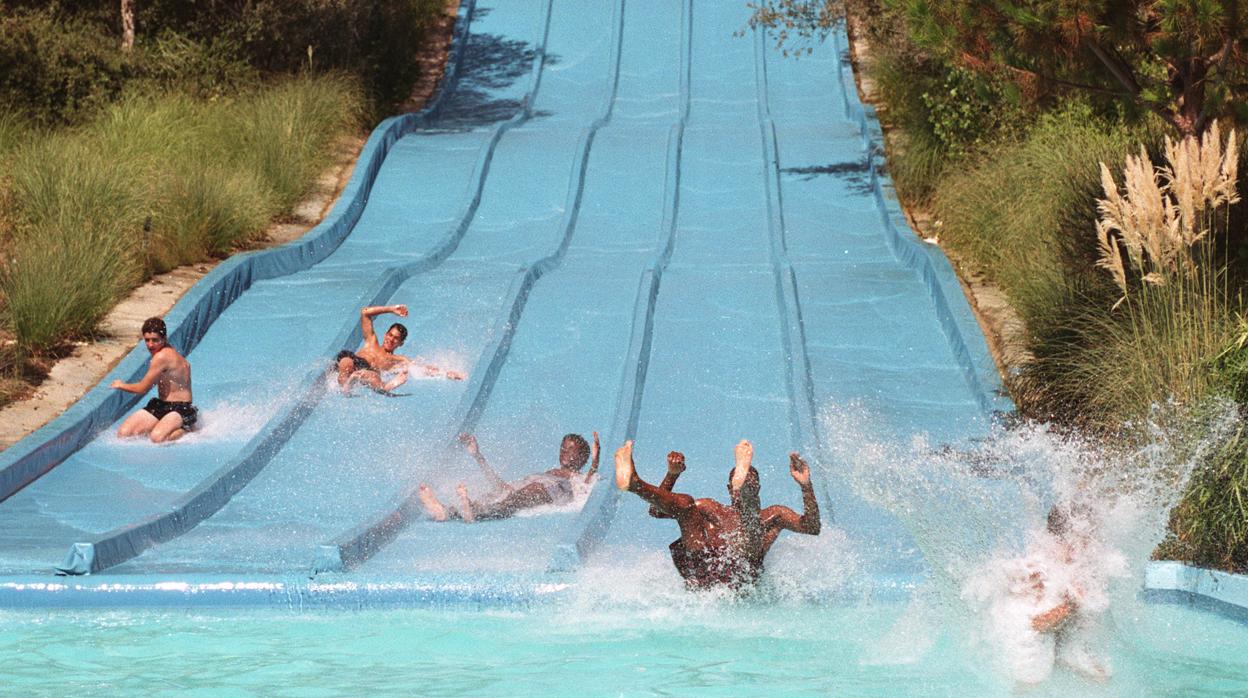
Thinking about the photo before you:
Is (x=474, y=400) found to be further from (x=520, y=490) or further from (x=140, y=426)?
(x=140, y=426)

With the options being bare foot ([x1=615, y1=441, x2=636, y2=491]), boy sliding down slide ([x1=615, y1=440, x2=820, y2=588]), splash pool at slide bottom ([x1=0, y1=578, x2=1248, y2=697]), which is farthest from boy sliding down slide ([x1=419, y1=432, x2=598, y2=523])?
bare foot ([x1=615, y1=441, x2=636, y2=491])

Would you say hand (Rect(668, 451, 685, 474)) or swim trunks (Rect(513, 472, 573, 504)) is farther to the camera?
swim trunks (Rect(513, 472, 573, 504))

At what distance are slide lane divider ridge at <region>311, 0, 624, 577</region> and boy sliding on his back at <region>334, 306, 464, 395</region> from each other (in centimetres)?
36

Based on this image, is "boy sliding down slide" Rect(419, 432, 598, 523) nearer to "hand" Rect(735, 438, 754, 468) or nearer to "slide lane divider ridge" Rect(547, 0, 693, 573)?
"slide lane divider ridge" Rect(547, 0, 693, 573)

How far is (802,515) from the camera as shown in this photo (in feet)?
23.9

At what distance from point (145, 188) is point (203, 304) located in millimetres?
2077

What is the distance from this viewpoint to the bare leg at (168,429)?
946cm

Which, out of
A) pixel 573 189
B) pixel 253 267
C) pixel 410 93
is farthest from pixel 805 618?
pixel 410 93

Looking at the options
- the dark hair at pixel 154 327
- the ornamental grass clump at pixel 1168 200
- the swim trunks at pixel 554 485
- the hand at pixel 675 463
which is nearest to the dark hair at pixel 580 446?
the swim trunks at pixel 554 485

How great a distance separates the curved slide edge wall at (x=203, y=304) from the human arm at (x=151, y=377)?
0.59 ft

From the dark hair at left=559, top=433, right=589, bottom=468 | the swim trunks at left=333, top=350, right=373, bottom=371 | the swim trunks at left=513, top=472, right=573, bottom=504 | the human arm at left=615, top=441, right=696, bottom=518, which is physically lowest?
the swim trunks at left=513, top=472, right=573, bottom=504

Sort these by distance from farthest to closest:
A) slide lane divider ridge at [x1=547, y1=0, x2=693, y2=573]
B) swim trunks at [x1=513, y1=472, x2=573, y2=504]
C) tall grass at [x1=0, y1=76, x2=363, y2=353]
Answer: tall grass at [x1=0, y1=76, x2=363, y2=353], swim trunks at [x1=513, y1=472, x2=573, y2=504], slide lane divider ridge at [x1=547, y1=0, x2=693, y2=573]

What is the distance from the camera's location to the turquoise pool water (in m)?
6.46

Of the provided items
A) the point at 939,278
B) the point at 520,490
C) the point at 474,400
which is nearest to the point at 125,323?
the point at 474,400
